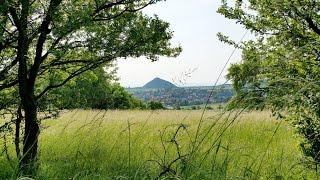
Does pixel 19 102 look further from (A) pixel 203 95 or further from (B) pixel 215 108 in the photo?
(B) pixel 215 108

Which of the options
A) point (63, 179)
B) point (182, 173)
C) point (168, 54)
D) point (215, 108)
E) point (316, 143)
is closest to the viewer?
point (182, 173)

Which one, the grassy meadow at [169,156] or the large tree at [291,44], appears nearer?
the grassy meadow at [169,156]

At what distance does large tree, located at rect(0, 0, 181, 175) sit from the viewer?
707 centimetres

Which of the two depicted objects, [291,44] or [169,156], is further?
[291,44]

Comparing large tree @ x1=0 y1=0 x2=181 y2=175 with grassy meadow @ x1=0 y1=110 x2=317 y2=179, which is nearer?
grassy meadow @ x1=0 y1=110 x2=317 y2=179

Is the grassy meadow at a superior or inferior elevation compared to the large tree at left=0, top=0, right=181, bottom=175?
inferior

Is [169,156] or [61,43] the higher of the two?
[61,43]

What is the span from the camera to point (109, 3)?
8.03m

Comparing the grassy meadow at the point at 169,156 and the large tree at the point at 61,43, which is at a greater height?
the large tree at the point at 61,43

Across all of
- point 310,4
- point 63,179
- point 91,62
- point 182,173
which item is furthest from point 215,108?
point 91,62

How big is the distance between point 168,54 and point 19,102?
9.33 feet

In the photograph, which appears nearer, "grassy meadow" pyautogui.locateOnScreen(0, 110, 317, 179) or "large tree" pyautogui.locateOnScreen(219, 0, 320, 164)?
"grassy meadow" pyautogui.locateOnScreen(0, 110, 317, 179)

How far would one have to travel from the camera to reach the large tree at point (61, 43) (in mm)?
7070

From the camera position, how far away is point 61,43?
7.98 metres
